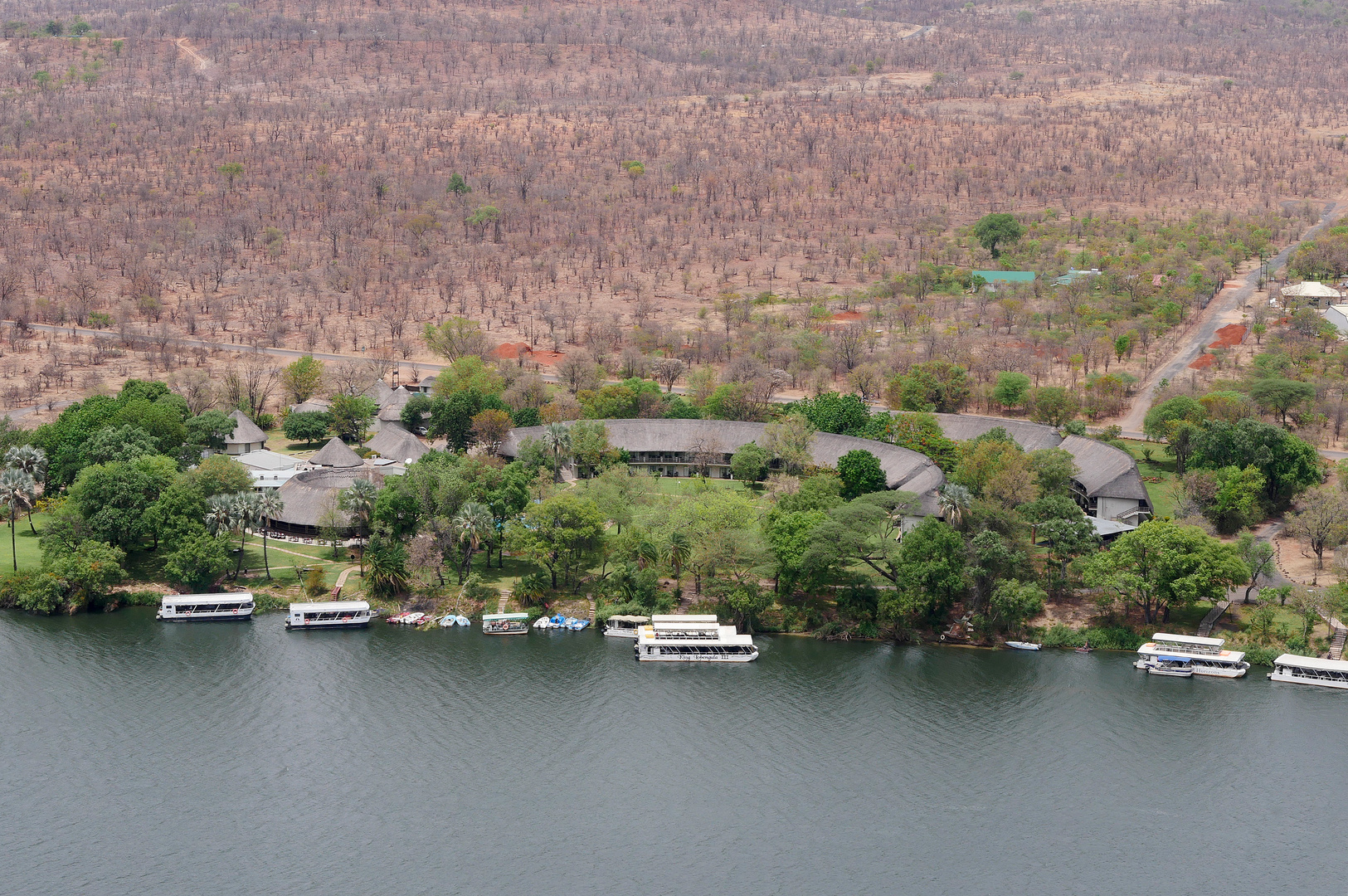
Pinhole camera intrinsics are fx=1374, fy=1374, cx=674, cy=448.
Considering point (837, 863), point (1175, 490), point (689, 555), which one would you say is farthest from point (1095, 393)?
point (837, 863)

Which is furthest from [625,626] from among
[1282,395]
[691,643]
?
[1282,395]

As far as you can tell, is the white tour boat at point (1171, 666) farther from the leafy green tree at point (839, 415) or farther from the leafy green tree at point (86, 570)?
the leafy green tree at point (86, 570)

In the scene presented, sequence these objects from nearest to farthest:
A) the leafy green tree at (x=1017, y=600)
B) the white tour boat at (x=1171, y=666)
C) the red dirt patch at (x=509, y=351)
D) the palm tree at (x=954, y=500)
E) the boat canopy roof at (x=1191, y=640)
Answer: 1. the white tour boat at (x=1171, y=666)
2. the boat canopy roof at (x=1191, y=640)
3. the leafy green tree at (x=1017, y=600)
4. the palm tree at (x=954, y=500)
5. the red dirt patch at (x=509, y=351)

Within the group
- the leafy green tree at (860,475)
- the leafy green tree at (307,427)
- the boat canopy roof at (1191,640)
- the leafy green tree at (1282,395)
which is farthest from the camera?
the leafy green tree at (307,427)

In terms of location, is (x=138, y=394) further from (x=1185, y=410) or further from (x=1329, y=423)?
(x=1329, y=423)

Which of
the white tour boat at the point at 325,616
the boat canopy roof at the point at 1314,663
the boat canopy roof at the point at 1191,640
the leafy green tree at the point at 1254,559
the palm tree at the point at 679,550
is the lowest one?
the boat canopy roof at the point at 1314,663

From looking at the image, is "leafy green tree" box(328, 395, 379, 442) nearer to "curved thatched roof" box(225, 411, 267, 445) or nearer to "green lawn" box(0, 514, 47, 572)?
"curved thatched roof" box(225, 411, 267, 445)

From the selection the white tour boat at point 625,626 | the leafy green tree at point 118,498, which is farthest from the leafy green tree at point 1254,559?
the leafy green tree at point 118,498
